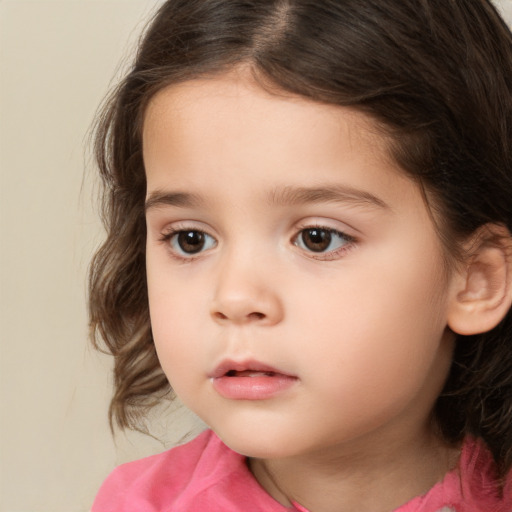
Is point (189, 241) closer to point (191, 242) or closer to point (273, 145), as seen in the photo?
point (191, 242)

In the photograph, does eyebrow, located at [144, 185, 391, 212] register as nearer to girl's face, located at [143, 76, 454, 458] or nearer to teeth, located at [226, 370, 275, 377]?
girl's face, located at [143, 76, 454, 458]

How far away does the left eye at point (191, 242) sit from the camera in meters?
1.44

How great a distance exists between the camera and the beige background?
2.01 meters

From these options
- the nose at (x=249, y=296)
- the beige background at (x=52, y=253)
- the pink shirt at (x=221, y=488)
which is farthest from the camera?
the beige background at (x=52, y=253)

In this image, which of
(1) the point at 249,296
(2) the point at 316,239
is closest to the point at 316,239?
(2) the point at 316,239

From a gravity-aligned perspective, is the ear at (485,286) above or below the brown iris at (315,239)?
below

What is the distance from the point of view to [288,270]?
1.35 meters

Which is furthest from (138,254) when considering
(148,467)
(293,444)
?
(293,444)

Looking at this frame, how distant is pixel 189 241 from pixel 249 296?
19 cm

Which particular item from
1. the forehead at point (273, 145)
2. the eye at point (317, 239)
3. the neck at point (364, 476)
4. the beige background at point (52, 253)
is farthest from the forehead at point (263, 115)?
the beige background at point (52, 253)

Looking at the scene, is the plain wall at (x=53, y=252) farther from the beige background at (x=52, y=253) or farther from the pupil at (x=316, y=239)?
the pupil at (x=316, y=239)

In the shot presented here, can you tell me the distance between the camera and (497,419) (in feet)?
5.40

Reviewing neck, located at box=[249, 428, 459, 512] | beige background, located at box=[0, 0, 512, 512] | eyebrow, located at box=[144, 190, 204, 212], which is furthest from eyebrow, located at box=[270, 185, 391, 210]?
beige background, located at box=[0, 0, 512, 512]

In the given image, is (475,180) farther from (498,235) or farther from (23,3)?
(23,3)
